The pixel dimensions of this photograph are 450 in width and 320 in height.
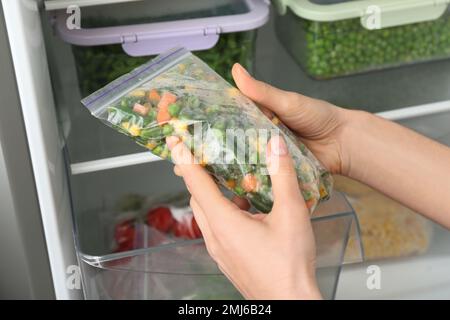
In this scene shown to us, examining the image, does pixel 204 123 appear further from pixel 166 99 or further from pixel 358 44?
pixel 358 44

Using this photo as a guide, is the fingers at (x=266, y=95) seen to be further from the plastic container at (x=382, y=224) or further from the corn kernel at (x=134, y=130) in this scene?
the plastic container at (x=382, y=224)

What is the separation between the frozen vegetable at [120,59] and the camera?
3.15 ft

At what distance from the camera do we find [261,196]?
783 mm

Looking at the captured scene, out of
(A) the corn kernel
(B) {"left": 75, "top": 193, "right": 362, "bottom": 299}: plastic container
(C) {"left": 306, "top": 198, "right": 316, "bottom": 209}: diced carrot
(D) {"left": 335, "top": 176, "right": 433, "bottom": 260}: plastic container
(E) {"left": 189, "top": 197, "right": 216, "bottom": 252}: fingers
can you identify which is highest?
(A) the corn kernel

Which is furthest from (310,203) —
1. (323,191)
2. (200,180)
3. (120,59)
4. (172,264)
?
(120,59)

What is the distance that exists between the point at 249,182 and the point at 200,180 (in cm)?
6

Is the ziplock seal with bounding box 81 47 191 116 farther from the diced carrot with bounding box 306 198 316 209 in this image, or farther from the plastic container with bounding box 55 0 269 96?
the diced carrot with bounding box 306 198 316 209

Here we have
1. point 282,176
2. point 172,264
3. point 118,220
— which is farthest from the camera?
point 118,220

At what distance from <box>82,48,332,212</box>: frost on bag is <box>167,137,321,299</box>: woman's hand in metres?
0.02

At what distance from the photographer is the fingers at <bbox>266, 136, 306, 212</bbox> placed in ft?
2.35

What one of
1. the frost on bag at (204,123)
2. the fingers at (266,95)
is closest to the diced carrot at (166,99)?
the frost on bag at (204,123)

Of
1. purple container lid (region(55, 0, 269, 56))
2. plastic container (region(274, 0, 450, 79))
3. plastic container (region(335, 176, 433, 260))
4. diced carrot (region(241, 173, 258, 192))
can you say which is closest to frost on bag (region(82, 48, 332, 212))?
diced carrot (region(241, 173, 258, 192))

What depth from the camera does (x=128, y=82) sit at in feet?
2.60
